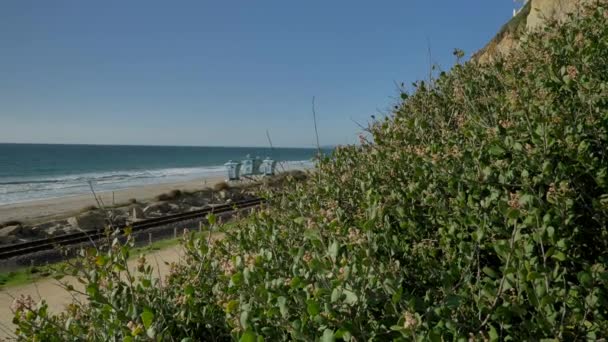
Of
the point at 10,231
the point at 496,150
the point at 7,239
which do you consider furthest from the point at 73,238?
the point at 496,150

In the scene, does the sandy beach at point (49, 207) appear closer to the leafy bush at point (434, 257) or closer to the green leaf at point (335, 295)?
the leafy bush at point (434, 257)

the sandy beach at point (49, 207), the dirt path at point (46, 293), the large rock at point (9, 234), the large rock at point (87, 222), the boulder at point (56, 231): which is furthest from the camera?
the sandy beach at point (49, 207)

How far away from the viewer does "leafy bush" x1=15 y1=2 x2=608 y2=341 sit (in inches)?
62.5

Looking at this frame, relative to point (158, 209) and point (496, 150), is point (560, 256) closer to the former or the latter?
point (496, 150)

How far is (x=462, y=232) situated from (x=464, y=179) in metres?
0.28

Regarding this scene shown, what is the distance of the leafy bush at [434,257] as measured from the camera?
1587 mm

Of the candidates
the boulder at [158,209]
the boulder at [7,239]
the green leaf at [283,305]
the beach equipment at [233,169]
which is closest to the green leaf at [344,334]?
the green leaf at [283,305]

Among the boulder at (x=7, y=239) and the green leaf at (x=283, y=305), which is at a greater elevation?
the green leaf at (x=283, y=305)

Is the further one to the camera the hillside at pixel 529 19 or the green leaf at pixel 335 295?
the hillside at pixel 529 19

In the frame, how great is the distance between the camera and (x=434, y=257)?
2.28 m

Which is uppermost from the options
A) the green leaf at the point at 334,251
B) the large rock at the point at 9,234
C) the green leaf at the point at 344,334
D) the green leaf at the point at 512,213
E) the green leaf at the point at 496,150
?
the green leaf at the point at 496,150

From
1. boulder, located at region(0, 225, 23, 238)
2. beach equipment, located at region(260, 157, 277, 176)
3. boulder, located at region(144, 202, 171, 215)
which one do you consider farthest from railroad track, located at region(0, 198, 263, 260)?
boulder, located at region(144, 202, 171, 215)

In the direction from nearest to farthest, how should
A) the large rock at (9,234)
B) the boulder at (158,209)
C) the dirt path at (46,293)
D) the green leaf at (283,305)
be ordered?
1. the green leaf at (283,305)
2. the dirt path at (46,293)
3. the large rock at (9,234)
4. the boulder at (158,209)

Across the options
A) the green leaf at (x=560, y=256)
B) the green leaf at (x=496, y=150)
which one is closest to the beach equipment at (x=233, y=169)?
the green leaf at (x=496, y=150)
